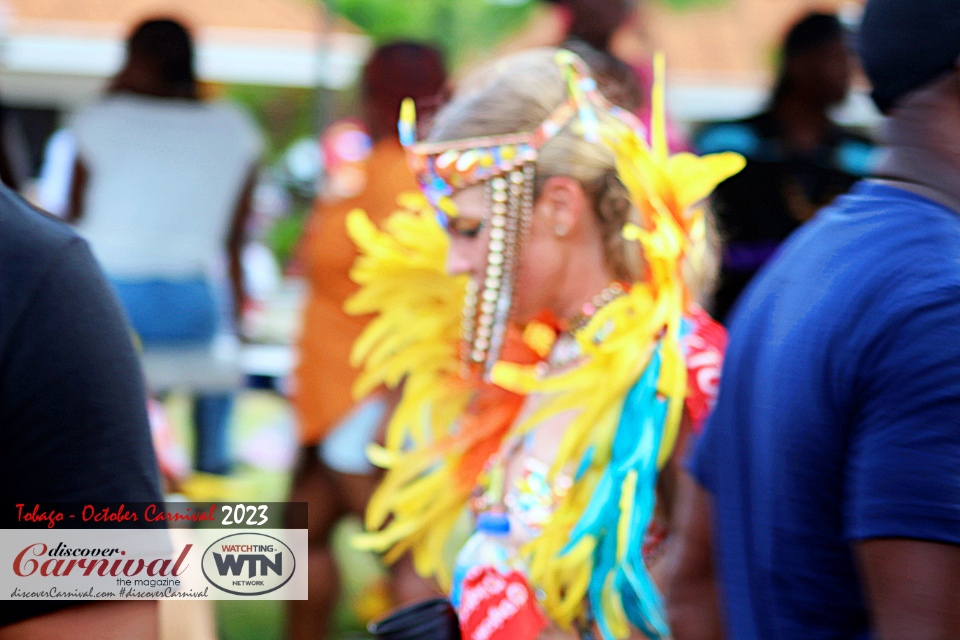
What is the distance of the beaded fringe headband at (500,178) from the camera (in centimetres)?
198

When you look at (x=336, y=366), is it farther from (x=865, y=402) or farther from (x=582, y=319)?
(x=865, y=402)

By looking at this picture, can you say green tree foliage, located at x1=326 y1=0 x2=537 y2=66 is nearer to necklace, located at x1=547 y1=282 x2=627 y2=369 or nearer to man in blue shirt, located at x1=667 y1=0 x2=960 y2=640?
necklace, located at x1=547 y1=282 x2=627 y2=369

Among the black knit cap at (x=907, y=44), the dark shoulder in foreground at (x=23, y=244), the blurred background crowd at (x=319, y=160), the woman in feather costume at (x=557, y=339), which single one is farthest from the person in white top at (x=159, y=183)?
the black knit cap at (x=907, y=44)

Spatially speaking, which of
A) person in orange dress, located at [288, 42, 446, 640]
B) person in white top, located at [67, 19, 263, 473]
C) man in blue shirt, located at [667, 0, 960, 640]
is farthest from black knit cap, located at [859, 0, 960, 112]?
person in white top, located at [67, 19, 263, 473]

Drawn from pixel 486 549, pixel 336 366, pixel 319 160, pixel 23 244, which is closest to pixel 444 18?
pixel 319 160

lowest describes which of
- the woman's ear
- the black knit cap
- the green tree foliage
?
the green tree foliage

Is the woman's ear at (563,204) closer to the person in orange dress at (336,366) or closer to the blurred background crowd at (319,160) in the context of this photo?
the blurred background crowd at (319,160)

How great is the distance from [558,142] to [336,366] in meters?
1.72

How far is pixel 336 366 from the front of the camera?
358cm

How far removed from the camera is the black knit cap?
1.28m

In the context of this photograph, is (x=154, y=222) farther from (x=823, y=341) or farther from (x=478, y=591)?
(x=823, y=341)

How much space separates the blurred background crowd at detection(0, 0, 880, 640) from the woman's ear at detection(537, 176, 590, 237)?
41 centimetres

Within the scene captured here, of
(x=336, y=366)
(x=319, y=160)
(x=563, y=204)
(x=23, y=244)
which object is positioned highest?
(x=23, y=244)

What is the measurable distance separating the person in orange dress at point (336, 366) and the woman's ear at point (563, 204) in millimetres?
1488
